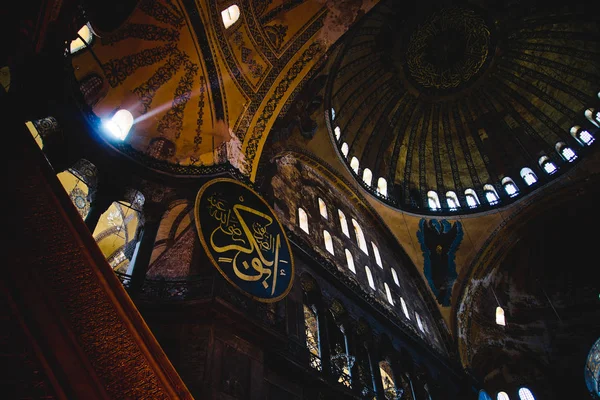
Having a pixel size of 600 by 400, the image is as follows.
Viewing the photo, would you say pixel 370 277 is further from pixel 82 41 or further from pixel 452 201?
pixel 82 41

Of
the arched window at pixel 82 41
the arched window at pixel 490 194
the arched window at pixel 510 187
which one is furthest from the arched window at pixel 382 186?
the arched window at pixel 82 41

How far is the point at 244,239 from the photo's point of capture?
619 cm

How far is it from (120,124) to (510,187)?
13781 mm

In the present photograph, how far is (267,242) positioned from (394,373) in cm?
526

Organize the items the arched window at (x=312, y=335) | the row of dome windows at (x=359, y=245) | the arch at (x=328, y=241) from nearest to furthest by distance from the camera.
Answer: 1. the arched window at (x=312, y=335)
2. the row of dome windows at (x=359, y=245)
3. the arch at (x=328, y=241)

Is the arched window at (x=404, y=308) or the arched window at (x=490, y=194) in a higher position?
the arched window at (x=490, y=194)

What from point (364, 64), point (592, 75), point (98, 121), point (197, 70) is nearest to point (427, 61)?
point (364, 64)

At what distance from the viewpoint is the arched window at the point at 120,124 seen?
6555 millimetres

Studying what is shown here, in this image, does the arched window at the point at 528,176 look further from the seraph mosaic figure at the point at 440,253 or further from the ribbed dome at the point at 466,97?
the seraph mosaic figure at the point at 440,253

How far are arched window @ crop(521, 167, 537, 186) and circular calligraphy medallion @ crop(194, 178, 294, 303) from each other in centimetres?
1172

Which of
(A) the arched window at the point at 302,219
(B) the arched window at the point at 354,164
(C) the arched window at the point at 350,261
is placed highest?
(B) the arched window at the point at 354,164

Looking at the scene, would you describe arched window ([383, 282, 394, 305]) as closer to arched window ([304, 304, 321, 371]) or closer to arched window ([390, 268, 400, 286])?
arched window ([390, 268, 400, 286])

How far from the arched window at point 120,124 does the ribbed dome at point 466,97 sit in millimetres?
6945

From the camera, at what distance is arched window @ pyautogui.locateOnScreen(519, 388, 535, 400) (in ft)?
44.8
